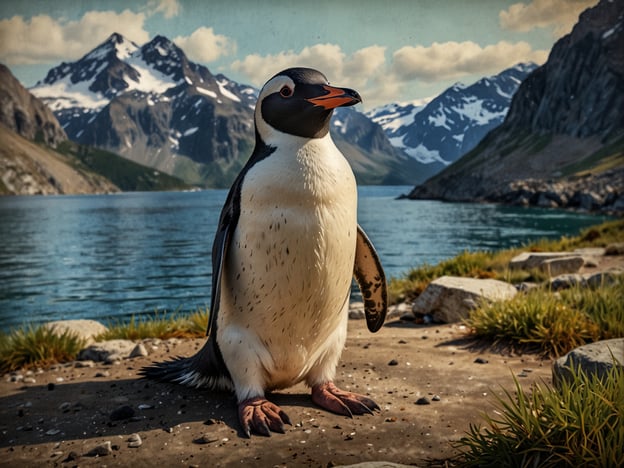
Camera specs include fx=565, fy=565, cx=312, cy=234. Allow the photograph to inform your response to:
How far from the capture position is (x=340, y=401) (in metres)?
4.53

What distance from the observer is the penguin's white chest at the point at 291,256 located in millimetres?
4035

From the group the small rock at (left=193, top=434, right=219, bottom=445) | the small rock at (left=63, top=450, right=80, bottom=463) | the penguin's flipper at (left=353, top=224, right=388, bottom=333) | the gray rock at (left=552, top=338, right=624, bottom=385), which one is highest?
the penguin's flipper at (left=353, top=224, right=388, bottom=333)

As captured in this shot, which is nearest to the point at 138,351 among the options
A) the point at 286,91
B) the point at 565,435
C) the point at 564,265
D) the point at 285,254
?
the point at 285,254

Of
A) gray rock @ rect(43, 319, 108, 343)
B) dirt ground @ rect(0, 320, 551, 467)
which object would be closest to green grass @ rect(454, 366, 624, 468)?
dirt ground @ rect(0, 320, 551, 467)

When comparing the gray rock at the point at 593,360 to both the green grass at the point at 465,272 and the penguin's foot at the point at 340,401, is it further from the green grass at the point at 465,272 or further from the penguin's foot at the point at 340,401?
the green grass at the point at 465,272

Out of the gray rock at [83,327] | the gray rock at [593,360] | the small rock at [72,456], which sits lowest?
the gray rock at [83,327]

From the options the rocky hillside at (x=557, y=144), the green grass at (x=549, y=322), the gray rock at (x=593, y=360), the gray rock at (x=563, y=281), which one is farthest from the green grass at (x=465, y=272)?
the rocky hillside at (x=557, y=144)

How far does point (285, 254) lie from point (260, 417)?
120 centimetres

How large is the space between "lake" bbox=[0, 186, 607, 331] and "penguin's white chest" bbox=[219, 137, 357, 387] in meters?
10.4

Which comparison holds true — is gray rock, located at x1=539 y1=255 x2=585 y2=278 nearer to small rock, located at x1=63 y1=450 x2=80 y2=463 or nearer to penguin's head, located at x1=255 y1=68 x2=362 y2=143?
penguin's head, located at x1=255 y1=68 x2=362 y2=143

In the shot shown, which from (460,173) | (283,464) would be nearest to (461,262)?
(283,464)

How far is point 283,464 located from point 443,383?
2.20m

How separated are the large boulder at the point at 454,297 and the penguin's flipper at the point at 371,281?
344 centimetres

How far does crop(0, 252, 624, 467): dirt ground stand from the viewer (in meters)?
3.78
